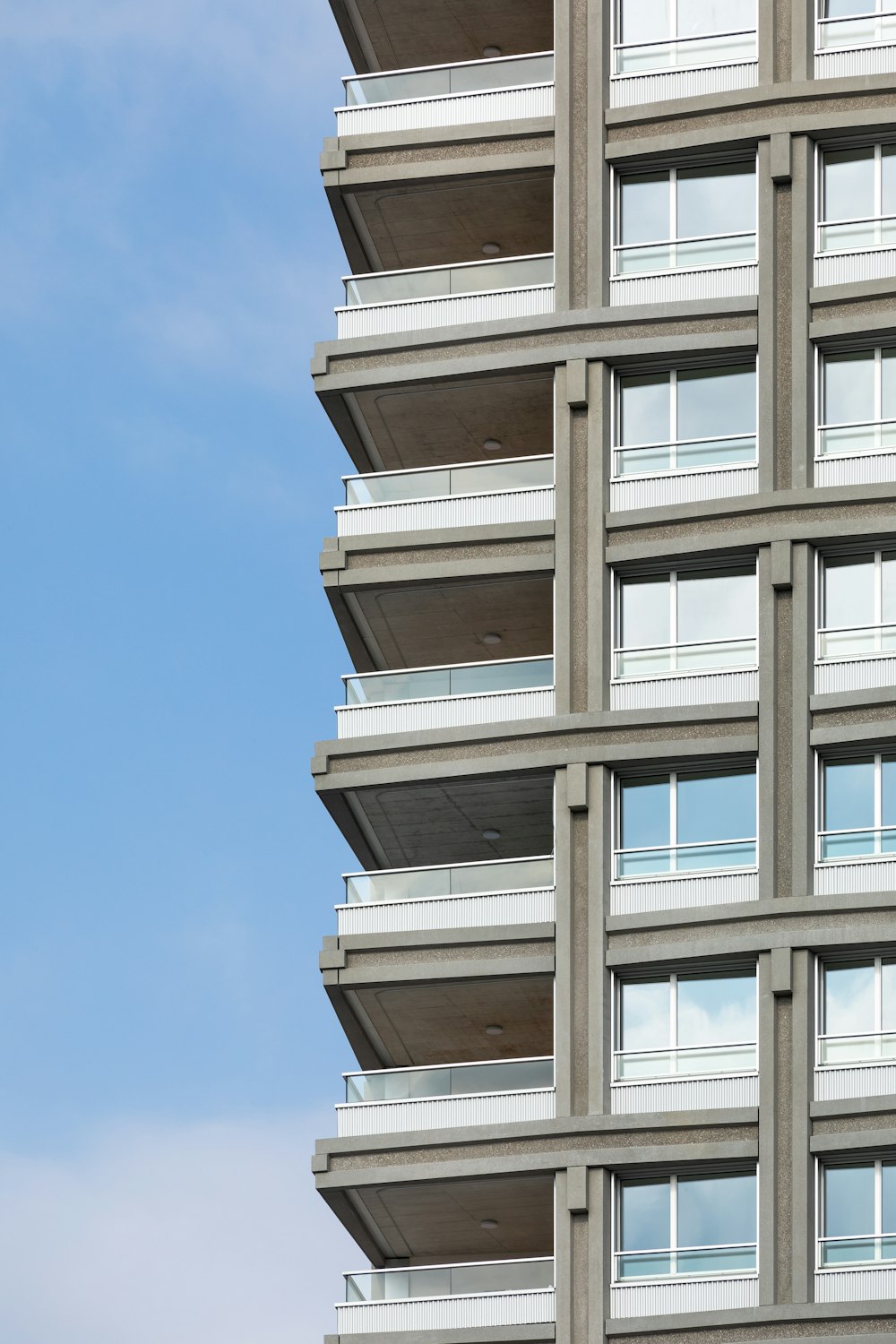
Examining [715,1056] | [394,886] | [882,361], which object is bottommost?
[715,1056]

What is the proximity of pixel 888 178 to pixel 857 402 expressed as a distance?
436cm

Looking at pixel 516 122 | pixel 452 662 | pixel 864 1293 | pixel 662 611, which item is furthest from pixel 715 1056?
pixel 516 122

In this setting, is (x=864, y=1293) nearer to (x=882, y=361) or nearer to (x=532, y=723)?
(x=532, y=723)

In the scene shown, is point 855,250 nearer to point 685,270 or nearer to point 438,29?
point 685,270

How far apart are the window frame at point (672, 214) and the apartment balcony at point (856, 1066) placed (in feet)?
47.0

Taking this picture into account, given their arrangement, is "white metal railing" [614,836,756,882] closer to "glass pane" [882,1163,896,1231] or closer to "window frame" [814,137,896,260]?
"glass pane" [882,1163,896,1231]

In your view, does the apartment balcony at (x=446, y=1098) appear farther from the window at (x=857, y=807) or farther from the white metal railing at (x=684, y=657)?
the white metal railing at (x=684, y=657)

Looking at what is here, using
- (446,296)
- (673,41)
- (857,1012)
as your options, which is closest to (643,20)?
(673,41)

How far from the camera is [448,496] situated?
5278 centimetres

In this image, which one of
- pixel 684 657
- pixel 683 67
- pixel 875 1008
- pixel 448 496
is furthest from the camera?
pixel 683 67

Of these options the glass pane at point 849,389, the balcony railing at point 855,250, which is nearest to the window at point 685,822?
the glass pane at point 849,389

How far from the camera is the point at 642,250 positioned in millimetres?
52406

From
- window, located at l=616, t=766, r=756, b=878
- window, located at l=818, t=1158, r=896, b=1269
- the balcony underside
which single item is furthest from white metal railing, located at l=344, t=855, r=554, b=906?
the balcony underside

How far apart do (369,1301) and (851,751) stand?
12.2 meters
